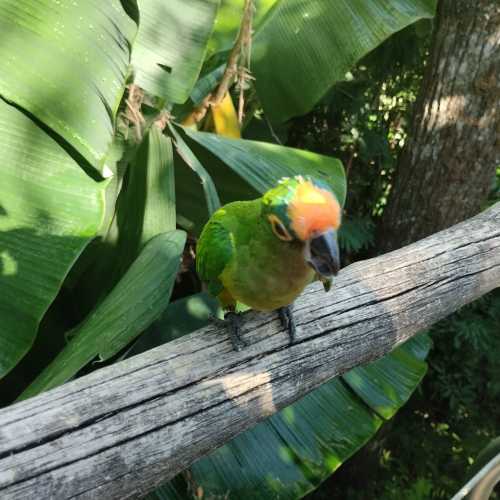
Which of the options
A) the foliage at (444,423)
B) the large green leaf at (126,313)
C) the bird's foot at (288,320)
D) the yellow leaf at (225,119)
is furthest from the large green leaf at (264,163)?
the foliage at (444,423)

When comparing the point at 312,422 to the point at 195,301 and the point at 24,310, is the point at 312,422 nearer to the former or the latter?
the point at 195,301

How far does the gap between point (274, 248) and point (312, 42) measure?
176 cm

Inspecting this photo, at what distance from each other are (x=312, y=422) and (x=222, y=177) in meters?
1.02

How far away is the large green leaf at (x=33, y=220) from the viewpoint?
1616 mm

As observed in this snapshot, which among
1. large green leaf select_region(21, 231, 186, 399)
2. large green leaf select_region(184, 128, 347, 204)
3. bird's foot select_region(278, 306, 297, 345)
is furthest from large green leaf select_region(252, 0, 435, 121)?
bird's foot select_region(278, 306, 297, 345)

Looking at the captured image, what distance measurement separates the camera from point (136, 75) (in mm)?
2066

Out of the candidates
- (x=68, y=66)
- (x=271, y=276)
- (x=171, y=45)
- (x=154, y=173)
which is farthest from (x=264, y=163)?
(x=271, y=276)

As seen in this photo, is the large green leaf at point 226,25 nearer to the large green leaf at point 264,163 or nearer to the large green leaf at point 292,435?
the large green leaf at point 264,163

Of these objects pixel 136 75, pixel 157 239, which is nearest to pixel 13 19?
pixel 136 75

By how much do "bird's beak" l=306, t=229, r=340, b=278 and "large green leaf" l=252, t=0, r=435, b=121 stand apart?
5.72 feet

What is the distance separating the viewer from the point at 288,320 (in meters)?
1.37

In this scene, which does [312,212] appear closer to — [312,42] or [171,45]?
[171,45]

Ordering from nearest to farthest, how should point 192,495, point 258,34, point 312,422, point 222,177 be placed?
point 192,495, point 312,422, point 222,177, point 258,34

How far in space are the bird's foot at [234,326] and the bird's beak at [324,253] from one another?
343mm
